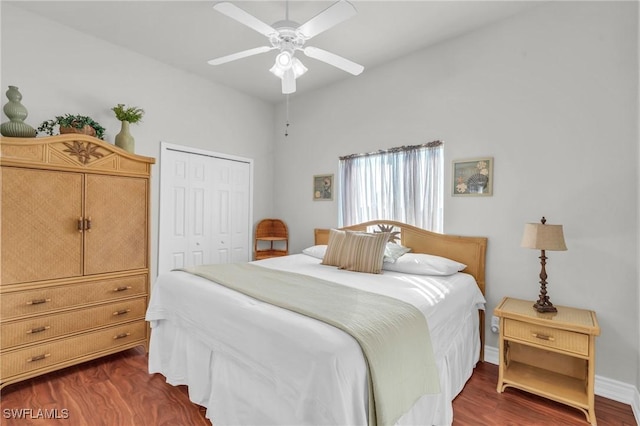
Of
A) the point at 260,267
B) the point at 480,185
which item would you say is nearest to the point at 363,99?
the point at 480,185

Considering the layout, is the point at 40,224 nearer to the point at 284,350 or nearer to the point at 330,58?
the point at 284,350

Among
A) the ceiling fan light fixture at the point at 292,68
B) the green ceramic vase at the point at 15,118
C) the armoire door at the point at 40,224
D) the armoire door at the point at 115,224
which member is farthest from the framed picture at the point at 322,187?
the green ceramic vase at the point at 15,118

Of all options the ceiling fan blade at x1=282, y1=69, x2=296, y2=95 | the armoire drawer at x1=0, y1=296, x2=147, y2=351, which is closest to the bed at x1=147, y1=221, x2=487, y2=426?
the armoire drawer at x1=0, y1=296, x2=147, y2=351

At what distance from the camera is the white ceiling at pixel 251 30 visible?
2.40 metres

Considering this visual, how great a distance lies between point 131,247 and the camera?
2.71 m

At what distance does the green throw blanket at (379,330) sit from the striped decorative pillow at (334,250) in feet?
2.52

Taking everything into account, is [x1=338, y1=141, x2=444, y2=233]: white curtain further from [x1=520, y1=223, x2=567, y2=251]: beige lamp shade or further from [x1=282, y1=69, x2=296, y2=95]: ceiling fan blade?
[x1=282, y1=69, x2=296, y2=95]: ceiling fan blade

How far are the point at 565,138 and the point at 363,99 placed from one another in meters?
1.97

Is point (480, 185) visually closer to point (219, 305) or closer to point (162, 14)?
point (219, 305)

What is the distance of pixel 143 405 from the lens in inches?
78.5

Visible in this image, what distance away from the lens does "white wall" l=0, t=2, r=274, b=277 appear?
8.24 ft

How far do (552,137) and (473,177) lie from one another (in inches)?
24.6

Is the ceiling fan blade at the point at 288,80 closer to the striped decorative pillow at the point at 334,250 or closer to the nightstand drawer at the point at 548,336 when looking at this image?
the striped decorative pillow at the point at 334,250

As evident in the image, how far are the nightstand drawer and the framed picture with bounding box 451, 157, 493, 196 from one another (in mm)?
1098
